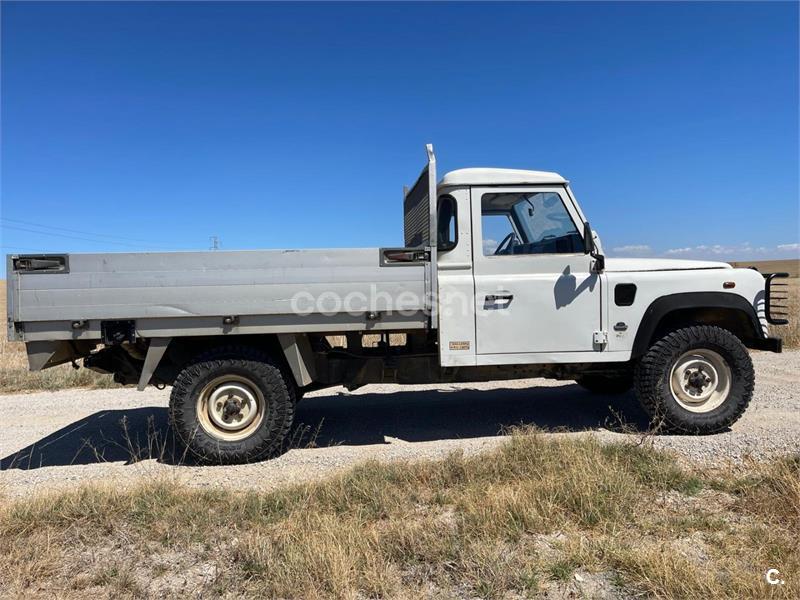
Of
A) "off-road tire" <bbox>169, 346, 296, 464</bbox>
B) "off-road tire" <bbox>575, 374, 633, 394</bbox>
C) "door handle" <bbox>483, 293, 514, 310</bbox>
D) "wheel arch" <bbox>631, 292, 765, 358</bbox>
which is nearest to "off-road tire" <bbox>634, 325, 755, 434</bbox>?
"wheel arch" <bbox>631, 292, 765, 358</bbox>

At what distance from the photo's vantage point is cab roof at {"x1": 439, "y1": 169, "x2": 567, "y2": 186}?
5.09 metres

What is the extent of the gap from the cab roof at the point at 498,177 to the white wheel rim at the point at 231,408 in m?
2.71

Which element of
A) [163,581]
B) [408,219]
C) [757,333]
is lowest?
[163,581]

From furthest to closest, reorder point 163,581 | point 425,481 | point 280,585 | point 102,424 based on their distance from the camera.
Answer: point 102,424 < point 425,481 < point 163,581 < point 280,585

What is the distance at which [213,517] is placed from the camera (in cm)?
339

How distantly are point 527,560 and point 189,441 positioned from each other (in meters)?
3.12

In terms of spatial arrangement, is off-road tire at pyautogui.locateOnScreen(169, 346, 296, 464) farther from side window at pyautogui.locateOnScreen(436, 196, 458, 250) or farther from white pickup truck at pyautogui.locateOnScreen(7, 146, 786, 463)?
side window at pyautogui.locateOnScreen(436, 196, 458, 250)

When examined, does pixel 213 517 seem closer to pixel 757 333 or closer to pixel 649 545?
pixel 649 545

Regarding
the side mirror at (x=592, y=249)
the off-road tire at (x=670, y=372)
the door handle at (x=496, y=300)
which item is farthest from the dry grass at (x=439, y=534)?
the side mirror at (x=592, y=249)

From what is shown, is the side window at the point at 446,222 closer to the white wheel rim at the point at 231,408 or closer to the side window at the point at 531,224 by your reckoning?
the side window at the point at 531,224

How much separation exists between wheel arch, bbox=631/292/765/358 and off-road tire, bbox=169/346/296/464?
135 inches

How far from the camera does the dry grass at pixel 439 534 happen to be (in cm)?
260

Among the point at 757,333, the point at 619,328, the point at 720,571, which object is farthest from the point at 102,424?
the point at 757,333

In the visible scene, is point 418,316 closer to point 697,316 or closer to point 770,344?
point 697,316
